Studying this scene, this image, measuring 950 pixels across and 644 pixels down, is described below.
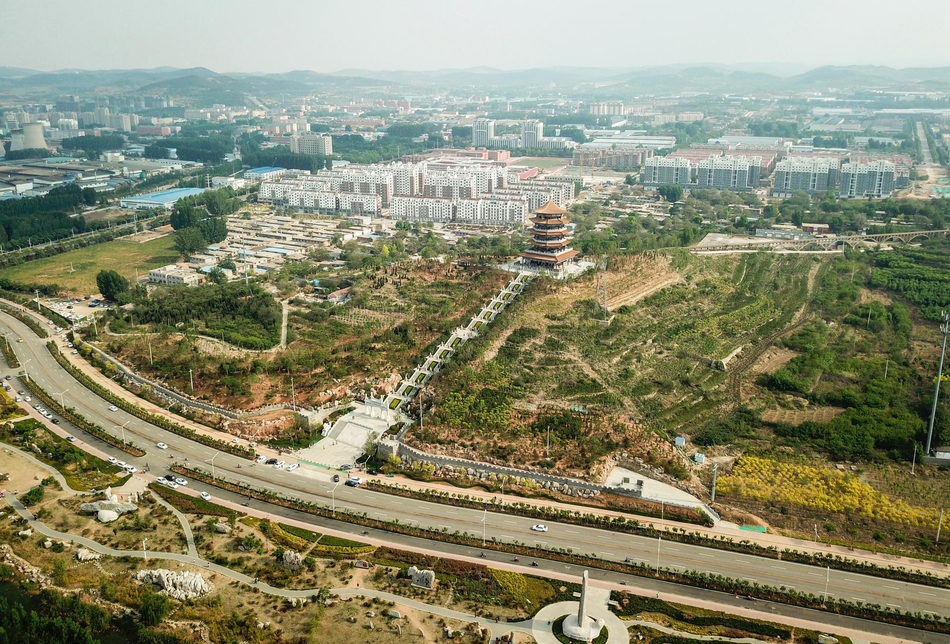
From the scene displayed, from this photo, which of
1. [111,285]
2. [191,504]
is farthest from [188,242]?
[191,504]

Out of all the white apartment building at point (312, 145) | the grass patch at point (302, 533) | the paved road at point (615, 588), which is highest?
the white apartment building at point (312, 145)

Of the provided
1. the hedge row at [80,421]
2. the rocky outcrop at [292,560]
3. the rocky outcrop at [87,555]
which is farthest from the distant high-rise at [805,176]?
the rocky outcrop at [87,555]

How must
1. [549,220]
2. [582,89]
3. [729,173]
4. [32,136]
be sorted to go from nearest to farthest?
[549,220], [729,173], [32,136], [582,89]

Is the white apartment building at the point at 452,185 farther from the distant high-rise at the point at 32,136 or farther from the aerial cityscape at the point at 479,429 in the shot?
the distant high-rise at the point at 32,136

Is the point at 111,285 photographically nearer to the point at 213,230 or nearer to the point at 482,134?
the point at 213,230

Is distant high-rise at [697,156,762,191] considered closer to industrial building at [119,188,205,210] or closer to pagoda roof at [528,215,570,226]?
pagoda roof at [528,215,570,226]

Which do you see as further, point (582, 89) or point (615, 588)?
point (582, 89)

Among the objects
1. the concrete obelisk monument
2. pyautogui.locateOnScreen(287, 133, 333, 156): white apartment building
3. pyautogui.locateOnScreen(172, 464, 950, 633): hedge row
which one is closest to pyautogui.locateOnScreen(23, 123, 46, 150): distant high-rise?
pyautogui.locateOnScreen(287, 133, 333, 156): white apartment building

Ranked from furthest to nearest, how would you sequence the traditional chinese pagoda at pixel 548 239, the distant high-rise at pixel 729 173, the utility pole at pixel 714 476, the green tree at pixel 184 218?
the distant high-rise at pixel 729 173 → the green tree at pixel 184 218 → the traditional chinese pagoda at pixel 548 239 → the utility pole at pixel 714 476
